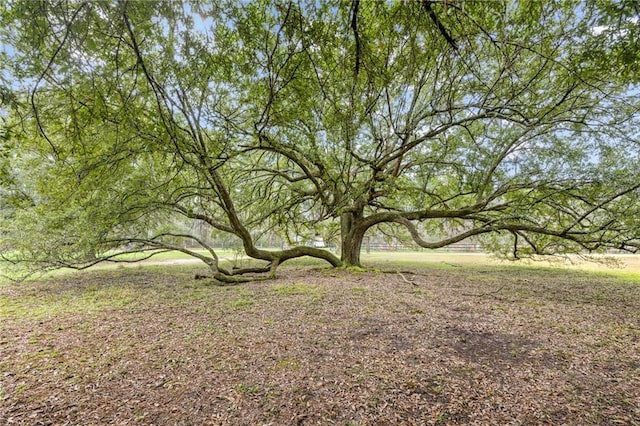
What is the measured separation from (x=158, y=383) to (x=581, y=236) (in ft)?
25.0

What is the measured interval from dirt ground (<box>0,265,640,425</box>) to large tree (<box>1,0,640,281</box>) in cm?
202

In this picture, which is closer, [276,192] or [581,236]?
[581,236]

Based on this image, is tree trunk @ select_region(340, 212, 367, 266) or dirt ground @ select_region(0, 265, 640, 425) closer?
dirt ground @ select_region(0, 265, 640, 425)

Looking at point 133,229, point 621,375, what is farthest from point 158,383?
point 133,229

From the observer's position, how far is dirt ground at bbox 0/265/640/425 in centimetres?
196

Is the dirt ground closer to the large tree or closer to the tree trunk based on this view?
the large tree

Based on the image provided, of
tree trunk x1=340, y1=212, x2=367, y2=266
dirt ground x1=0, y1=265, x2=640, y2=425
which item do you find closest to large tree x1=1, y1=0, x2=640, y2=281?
tree trunk x1=340, y1=212, x2=367, y2=266

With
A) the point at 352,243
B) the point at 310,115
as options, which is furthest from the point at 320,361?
the point at 352,243

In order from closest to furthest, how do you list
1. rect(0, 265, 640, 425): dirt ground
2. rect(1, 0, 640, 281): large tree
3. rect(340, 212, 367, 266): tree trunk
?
rect(0, 265, 640, 425): dirt ground → rect(1, 0, 640, 281): large tree → rect(340, 212, 367, 266): tree trunk

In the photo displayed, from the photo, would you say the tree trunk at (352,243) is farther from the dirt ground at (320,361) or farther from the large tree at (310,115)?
the dirt ground at (320,361)

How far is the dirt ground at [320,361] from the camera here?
6.44 ft

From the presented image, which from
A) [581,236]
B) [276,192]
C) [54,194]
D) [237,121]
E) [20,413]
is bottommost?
[20,413]

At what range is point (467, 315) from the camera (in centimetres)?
414

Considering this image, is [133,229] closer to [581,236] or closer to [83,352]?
[83,352]
